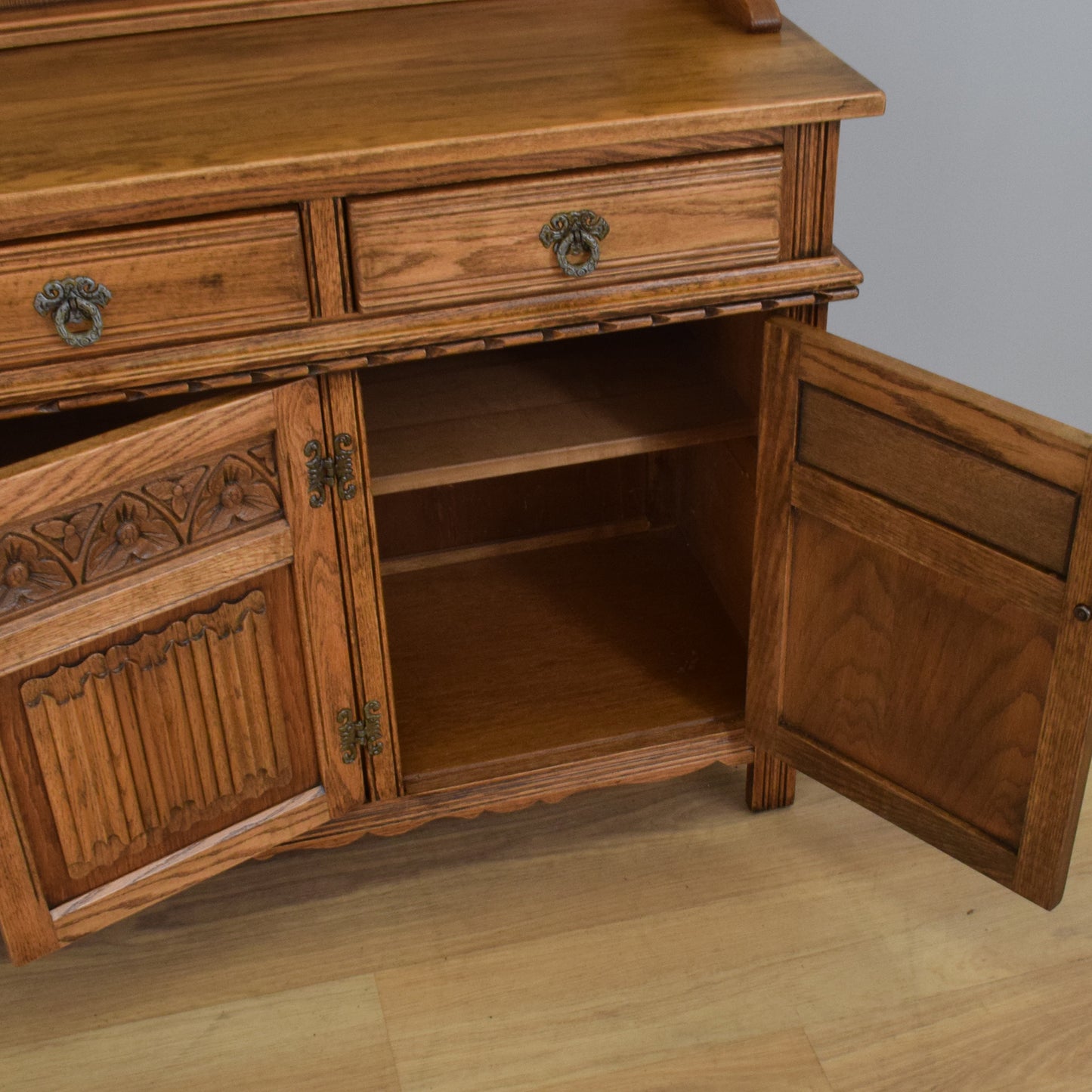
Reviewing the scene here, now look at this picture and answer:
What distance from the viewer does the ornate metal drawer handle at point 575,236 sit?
4.96 ft

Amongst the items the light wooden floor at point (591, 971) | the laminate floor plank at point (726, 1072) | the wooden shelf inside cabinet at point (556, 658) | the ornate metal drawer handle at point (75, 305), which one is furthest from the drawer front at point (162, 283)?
the laminate floor plank at point (726, 1072)

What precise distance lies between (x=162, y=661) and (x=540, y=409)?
0.55 metres

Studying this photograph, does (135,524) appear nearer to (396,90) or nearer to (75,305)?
(75,305)

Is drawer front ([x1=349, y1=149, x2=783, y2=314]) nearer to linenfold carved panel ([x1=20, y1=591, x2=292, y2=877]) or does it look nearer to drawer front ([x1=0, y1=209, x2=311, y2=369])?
drawer front ([x1=0, y1=209, x2=311, y2=369])

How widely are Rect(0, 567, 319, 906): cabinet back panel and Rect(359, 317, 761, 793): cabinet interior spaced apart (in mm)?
164

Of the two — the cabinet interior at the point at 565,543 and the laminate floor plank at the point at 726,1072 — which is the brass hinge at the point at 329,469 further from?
the laminate floor plank at the point at 726,1072

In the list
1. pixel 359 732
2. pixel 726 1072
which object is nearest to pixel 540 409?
pixel 359 732

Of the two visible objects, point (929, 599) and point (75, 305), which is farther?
point (929, 599)

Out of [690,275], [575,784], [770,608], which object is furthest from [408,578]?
[690,275]

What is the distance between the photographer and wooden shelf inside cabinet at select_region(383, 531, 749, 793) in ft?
6.23

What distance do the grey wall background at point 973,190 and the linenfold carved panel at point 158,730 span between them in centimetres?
122

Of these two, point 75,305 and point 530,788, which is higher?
point 75,305

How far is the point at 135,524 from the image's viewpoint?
148 cm

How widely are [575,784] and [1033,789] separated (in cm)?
58
